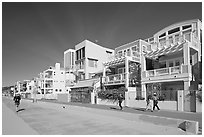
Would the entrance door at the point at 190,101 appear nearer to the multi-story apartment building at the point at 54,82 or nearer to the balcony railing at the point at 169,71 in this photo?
the balcony railing at the point at 169,71

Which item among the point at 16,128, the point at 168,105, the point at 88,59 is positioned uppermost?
the point at 88,59

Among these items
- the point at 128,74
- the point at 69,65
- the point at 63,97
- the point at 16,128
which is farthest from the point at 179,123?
the point at 69,65

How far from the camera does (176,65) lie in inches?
768

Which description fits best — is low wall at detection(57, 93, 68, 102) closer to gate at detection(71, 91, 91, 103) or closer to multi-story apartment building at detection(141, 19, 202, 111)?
gate at detection(71, 91, 91, 103)

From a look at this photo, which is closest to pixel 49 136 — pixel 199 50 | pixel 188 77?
pixel 188 77

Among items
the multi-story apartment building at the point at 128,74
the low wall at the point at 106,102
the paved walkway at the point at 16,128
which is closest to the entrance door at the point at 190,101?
the multi-story apartment building at the point at 128,74

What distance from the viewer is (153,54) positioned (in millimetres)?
19750

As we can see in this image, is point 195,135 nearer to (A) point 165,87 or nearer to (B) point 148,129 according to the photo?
(B) point 148,129

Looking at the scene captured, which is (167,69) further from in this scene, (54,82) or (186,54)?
(54,82)

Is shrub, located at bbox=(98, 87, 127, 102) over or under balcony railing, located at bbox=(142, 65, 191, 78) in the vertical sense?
under

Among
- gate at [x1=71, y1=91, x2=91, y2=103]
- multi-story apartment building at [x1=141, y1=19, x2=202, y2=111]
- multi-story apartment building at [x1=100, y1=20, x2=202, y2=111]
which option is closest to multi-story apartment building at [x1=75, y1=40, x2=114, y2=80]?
gate at [x1=71, y1=91, x2=91, y2=103]

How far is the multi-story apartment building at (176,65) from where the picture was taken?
1501cm

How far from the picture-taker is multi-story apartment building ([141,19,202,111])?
15.0 metres

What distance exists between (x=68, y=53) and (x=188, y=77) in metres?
35.0
